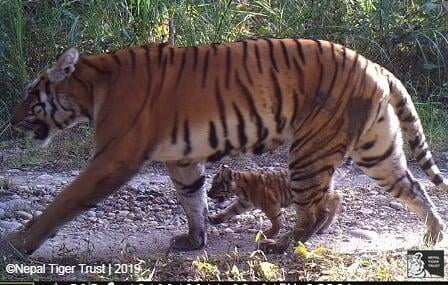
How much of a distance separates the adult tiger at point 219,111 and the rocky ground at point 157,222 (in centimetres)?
42

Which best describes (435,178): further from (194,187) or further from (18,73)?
(18,73)

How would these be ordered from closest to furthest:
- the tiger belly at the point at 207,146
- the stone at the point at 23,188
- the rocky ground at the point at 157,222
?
the tiger belly at the point at 207,146 → the rocky ground at the point at 157,222 → the stone at the point at 23,188

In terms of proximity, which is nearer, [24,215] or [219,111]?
[219,111]

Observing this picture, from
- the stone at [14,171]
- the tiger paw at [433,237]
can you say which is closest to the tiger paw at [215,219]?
the tiger paw at [433,237]

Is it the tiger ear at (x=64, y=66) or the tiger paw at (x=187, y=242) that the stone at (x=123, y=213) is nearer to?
the tiger paw at (x=187, y=242)

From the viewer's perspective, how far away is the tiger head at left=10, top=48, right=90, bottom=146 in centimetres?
508

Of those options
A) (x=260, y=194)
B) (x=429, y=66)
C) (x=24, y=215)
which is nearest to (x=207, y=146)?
(x=260, y=194)

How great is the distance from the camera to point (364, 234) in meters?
5.72

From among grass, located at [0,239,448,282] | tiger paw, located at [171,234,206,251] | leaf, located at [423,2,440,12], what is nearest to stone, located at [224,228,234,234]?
tiger paw, located at [171,234,206,251]

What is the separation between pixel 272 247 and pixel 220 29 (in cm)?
392

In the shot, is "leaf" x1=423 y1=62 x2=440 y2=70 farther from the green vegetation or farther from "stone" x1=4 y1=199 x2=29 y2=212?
"stone" x1=4 y1=199 x2=29 y2=212

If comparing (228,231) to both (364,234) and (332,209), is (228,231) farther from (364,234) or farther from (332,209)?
(364,234)

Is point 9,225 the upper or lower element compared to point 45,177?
lower

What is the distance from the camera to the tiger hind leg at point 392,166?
5195 millimetres
